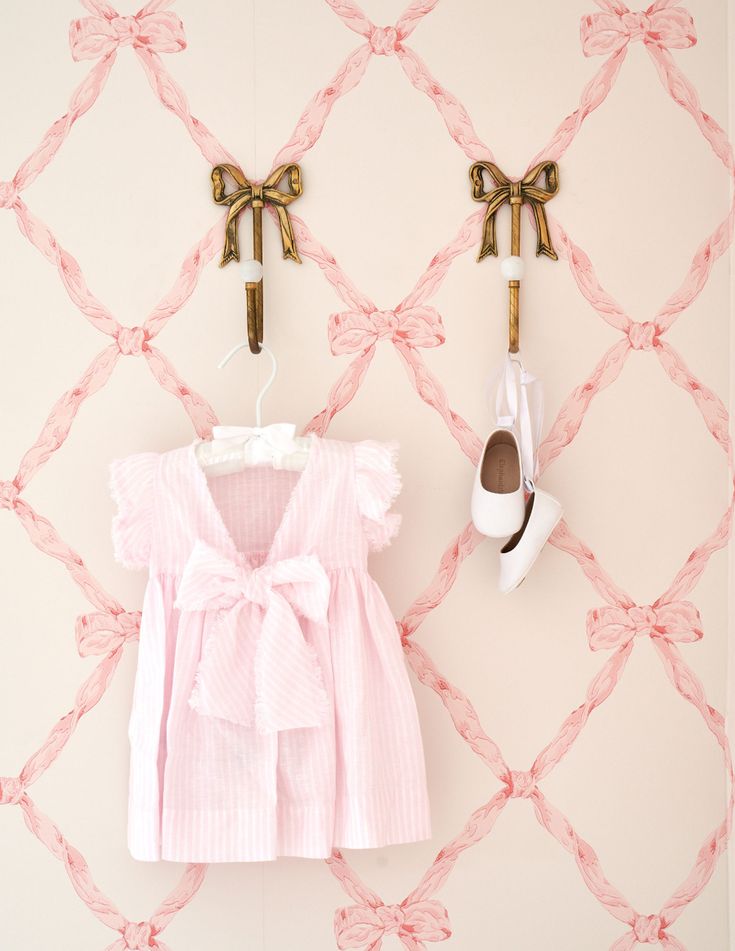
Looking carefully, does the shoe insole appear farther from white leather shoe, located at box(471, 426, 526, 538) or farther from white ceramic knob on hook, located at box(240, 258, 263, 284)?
white ceramic knob on hook, located at box(240, 258, 263, 284)

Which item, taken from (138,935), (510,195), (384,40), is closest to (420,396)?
(510,195)

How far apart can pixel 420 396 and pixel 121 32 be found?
74cm

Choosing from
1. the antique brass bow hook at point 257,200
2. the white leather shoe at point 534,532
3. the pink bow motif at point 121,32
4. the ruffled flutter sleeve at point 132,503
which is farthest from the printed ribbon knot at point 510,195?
the ruffled flutter sleeve at point 132,503

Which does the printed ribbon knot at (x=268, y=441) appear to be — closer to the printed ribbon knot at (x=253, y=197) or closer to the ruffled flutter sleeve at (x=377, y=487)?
the ruffled flutter sleeve at (x=377, y=487)

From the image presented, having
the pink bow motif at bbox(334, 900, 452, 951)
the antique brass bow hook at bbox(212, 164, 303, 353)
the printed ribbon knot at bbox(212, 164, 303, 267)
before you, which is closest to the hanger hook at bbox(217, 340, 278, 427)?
the antique brass bow hook at bbox(212, 164, 303, 353)

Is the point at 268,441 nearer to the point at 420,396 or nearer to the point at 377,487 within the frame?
the point at 377,487

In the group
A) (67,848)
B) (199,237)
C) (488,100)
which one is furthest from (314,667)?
(488,100)

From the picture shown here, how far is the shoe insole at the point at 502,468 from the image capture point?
55.3 inches

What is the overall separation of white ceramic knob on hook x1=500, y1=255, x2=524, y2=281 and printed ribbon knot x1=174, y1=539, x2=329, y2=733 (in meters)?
0.54

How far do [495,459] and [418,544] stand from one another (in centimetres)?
18

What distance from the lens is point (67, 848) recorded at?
1399mm

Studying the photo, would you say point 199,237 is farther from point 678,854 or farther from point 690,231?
point 678,854

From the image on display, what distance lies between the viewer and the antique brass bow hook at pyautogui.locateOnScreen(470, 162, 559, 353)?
1393mm

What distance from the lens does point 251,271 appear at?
1.33 meters
